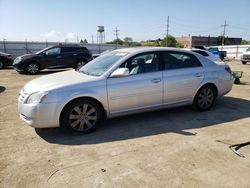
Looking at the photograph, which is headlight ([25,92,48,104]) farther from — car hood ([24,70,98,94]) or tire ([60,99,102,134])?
tire ([60,99,102,134])

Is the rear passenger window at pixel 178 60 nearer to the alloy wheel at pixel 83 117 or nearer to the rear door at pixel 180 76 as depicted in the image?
the rear door at pixel 180 76

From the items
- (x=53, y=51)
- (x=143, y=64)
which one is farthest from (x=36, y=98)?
(x=53, y=51)

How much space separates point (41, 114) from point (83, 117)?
2.47 ft

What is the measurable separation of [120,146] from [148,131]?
832mm

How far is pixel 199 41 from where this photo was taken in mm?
81000

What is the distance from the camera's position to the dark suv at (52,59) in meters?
14.4

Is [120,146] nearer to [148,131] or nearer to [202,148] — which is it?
[148,131]

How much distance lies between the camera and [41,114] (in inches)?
173

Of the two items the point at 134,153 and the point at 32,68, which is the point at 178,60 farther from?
the point at 32,68

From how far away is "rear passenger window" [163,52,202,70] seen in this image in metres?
5.46

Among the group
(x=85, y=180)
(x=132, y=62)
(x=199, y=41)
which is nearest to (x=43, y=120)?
(x=85, y=180)

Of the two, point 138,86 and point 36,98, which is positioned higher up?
point 138,86

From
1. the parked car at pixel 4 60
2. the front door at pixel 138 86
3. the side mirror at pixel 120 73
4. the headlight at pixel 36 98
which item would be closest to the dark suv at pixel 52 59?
the parked car at pixel 4 60

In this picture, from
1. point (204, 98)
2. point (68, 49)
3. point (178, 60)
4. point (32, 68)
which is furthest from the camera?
point (68, 49)
